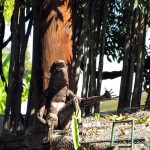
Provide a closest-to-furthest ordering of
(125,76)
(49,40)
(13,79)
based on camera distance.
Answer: (49,40) < (13,79) < (125,76)

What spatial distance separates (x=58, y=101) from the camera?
743 cm

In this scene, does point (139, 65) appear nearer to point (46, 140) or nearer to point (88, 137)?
point (46, 140)

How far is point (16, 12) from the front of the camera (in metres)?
10.3

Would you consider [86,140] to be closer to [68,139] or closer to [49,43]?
[68,139]

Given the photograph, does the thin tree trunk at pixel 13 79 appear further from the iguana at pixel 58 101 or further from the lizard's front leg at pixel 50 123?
the lizard's front leg at pixel 50 123

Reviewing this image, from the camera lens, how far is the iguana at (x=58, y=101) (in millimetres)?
Result: 7215

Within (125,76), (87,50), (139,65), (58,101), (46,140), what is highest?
(87,50)

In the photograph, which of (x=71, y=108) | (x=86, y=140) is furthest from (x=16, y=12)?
(x=86, y=140)

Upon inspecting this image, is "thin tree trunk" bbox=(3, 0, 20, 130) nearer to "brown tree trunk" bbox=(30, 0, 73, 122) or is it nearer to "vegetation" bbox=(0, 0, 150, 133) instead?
"vegetation" bbox=(0, 0, 150, 133)

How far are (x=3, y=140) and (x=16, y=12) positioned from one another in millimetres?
2853

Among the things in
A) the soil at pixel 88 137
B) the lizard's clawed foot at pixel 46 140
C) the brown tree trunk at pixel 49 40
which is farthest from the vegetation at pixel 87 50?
the lizard's clawed foot at pixel 46 140

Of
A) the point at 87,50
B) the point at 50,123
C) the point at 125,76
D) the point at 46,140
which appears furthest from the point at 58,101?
the point at 87,50

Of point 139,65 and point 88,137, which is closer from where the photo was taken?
point 88,137

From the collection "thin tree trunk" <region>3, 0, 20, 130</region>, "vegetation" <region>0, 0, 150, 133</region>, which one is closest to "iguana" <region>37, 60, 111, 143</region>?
"vegetation" <region>0, 0, 150, 133</region>
